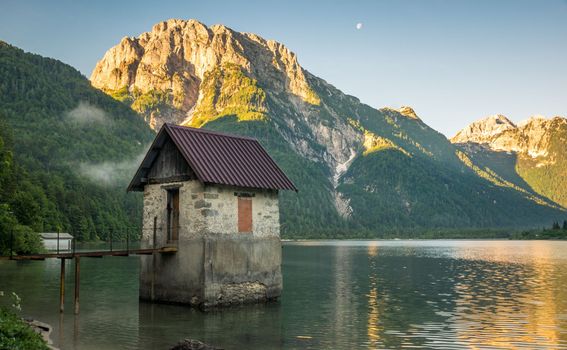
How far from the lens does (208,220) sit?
105 ft

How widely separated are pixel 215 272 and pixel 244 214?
4.07 meters

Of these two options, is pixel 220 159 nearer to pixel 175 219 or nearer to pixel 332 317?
pixel 175 219

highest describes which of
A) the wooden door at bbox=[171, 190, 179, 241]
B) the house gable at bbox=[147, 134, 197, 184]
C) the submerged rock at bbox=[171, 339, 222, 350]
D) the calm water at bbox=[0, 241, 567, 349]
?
the house gable at bbox=[147, 134, 197, 184]

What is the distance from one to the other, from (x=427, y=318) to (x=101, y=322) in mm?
17400

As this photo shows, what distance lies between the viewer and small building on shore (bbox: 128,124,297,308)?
105 feet

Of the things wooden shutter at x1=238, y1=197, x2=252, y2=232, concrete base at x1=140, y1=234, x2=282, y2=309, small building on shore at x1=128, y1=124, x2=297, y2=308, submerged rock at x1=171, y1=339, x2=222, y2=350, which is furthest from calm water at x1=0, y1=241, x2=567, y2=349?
wooden shutter at x1=238, y1=197, x2=252, y2=232

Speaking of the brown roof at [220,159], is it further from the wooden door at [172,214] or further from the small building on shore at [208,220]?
the wooden door at [172,214]

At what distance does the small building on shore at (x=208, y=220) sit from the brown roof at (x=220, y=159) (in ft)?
0.20

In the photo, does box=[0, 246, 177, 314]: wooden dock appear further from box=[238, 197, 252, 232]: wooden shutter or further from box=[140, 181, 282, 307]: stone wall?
box=[238, 197, 252, 232]: wooden shutter

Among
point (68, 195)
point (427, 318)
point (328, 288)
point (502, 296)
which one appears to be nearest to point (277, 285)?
point (427, 318)

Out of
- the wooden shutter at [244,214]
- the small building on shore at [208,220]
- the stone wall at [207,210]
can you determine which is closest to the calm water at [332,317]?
the small building on shore at [208,220]

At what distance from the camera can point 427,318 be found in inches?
1255

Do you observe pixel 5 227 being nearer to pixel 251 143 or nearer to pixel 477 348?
pixel 251 143

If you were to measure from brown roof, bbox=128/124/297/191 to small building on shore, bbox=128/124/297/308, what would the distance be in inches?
2.5
